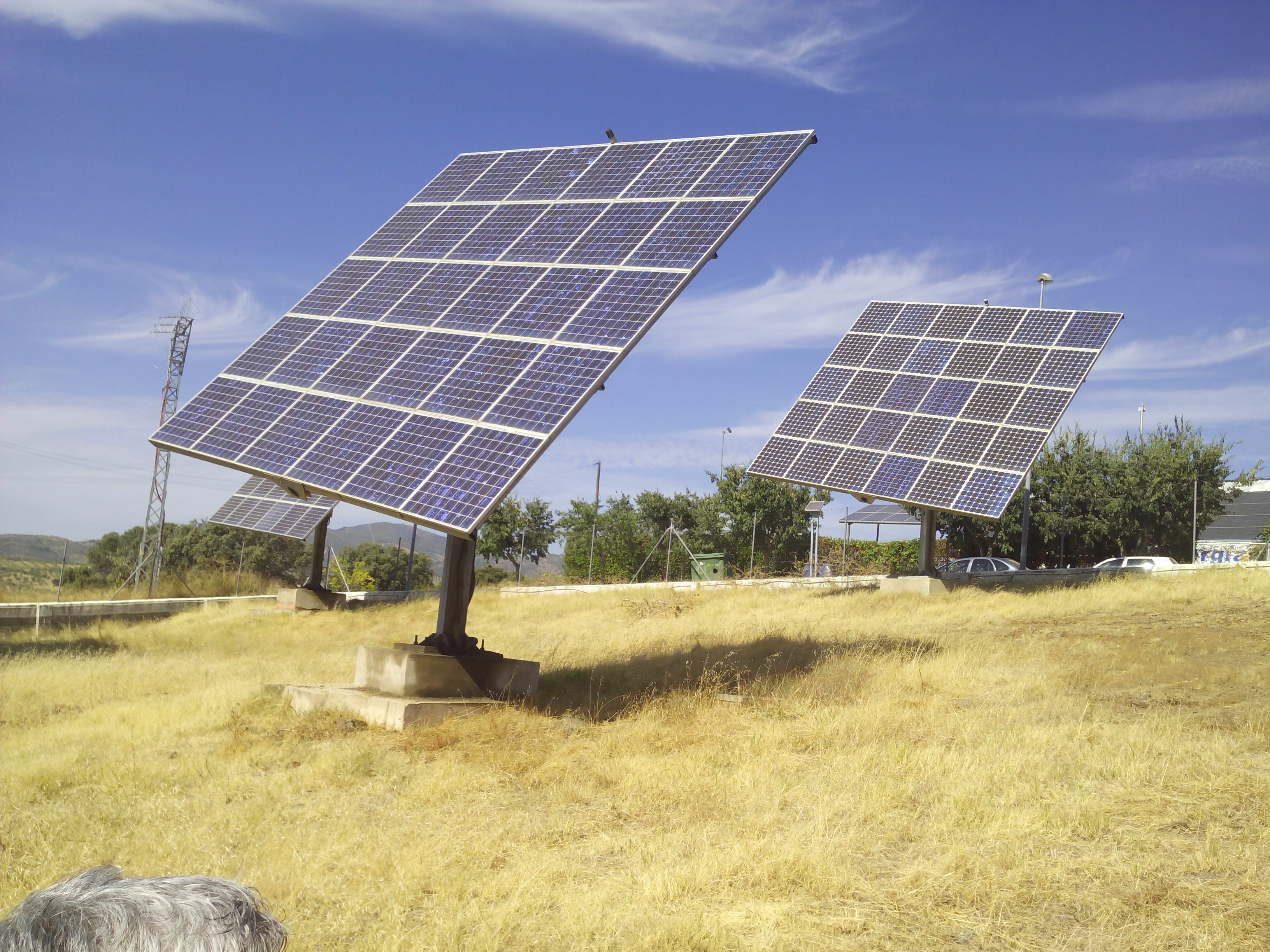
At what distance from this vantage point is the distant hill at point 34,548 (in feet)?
242

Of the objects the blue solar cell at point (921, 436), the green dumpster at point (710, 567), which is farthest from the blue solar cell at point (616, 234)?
the green dumpster at point (710, 567)

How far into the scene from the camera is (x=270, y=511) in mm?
36531

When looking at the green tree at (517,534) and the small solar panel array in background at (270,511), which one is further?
the green tree at (517,534)

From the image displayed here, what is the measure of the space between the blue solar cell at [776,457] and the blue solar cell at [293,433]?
14707mm

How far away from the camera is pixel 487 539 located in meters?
59.5

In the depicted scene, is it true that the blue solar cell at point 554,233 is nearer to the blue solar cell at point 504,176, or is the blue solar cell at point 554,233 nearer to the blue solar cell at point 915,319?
Result: the blue solar cell at point 504,176

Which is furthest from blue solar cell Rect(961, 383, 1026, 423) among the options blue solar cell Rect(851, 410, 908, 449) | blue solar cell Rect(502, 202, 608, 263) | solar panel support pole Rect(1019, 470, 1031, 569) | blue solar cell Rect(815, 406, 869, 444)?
blue solar cell Rect(502, 202, 608, 263)

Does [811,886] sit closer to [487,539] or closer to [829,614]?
[829,614]

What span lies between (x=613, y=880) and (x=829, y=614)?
653 inches

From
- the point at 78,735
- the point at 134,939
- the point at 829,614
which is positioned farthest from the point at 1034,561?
the point at 134,939

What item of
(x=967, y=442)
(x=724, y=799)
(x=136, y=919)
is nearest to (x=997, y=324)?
(x=967, y=442)

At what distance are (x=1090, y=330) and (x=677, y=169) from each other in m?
15.1

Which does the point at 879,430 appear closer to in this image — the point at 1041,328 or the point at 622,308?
the point at 1041,328

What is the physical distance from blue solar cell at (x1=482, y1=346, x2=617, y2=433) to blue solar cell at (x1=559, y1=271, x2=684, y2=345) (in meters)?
0.31
